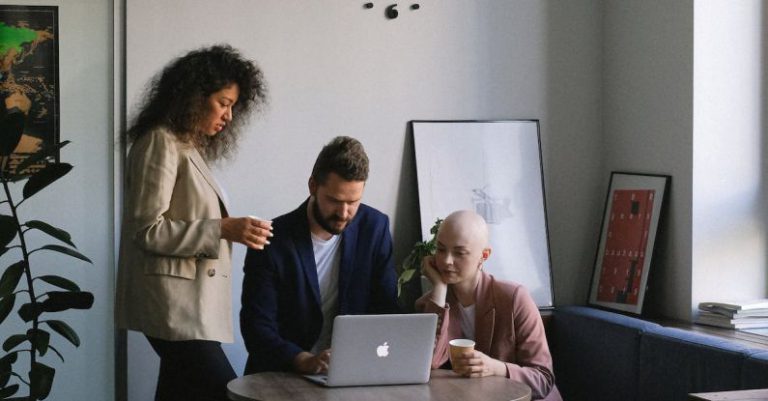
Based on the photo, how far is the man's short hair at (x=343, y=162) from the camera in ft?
11.1

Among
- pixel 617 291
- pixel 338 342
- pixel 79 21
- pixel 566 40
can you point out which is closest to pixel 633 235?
pixel 617 291

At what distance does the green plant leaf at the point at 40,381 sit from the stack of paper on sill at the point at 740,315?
8.57 feet

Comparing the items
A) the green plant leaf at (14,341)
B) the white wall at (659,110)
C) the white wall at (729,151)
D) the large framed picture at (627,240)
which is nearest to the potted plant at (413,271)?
the large framed picture at (627,240)

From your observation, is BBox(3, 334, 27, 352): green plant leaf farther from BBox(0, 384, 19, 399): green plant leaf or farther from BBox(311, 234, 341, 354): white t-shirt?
BBox(311, 234, 341, 354): white t-shirt

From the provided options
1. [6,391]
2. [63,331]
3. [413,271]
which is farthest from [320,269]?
[6,391]

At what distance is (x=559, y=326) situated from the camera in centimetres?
459

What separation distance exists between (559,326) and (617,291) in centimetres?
33

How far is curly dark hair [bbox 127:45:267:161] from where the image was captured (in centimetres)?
336

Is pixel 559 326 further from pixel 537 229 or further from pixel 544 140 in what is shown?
pixel 544 140

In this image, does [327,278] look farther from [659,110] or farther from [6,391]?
[659,110]

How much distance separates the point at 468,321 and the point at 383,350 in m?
0.70

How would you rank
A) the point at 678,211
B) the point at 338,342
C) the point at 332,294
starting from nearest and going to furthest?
the point at 338,342 < the point at 332,294 < the point at 678,211

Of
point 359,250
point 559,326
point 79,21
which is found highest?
point 79,21

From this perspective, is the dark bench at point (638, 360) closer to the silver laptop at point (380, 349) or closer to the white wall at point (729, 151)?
the white wall at point (729, 151)
